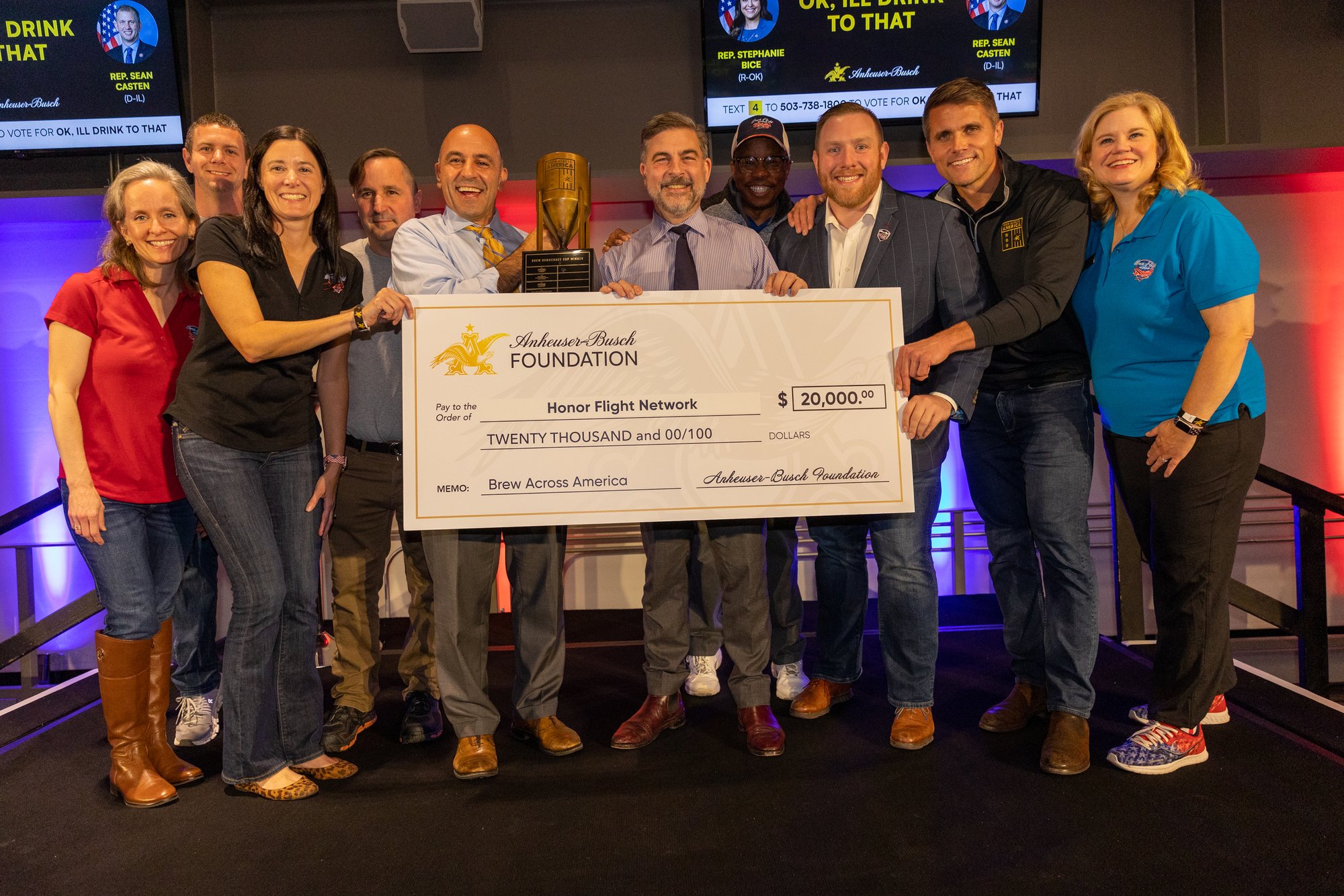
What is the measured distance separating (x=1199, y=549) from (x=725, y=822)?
1431 millimetres

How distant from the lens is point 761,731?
7.76 feet

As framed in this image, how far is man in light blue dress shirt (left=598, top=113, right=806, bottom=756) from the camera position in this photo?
2439 millimetres

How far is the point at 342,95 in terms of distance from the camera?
4.66 meters

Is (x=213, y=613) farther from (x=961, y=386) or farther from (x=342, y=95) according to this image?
(x=342, y=95)

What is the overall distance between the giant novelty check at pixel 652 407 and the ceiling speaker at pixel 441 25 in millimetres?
2762

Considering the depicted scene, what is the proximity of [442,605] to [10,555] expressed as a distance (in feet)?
14.5

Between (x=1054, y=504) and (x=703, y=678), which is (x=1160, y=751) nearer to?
(x=1054, y=504)

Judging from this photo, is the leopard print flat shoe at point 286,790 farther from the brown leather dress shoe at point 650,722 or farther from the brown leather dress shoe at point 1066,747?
the brown leather dress shoe at point 1066,747

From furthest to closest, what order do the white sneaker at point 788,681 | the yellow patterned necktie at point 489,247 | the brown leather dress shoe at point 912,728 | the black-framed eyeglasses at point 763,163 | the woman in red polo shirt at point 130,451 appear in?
the black-framed eyeglasses at point 763,163, the white sneaker at point 788,681, the yellow patterned necktie at point 489,247, the brown leather dress shoe at point 912,728, the woman in red polo shirt at point 130,451

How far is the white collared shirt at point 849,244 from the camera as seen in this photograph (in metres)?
2.46

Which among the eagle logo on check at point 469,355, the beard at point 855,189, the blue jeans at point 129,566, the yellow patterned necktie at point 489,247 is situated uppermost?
the beard at point 855,189

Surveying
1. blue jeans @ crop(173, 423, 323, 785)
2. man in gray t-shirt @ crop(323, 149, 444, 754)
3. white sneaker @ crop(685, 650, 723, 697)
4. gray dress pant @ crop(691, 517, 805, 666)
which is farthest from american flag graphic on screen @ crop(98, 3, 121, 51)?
white sneaker @ crop(685, 650, 723, 697)

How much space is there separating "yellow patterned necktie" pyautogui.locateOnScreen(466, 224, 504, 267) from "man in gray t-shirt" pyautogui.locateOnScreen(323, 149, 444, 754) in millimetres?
347

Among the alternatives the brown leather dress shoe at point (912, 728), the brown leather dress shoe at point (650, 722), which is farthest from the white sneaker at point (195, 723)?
the brown leather dress shoe at point (912, 728)
